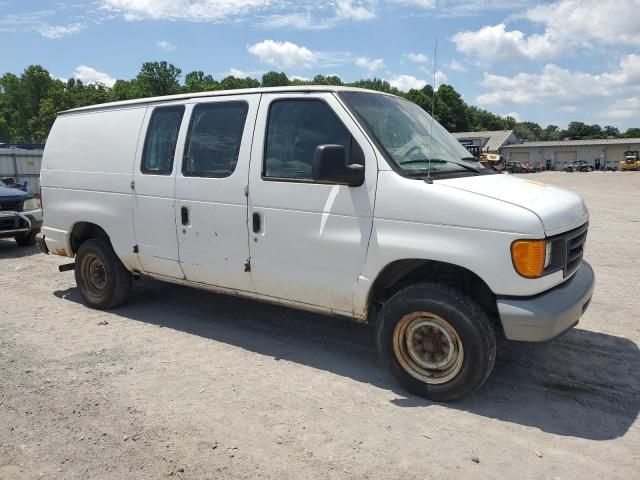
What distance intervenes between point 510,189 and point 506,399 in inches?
61.9

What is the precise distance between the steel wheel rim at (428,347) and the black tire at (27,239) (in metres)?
9.30

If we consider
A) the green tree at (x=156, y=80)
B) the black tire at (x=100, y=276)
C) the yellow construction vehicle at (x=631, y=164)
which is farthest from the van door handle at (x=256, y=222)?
the green tree at (x=156, y=80)

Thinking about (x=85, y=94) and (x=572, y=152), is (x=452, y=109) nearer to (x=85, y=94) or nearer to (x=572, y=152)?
(x=572, y=152)

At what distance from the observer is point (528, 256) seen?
11.2 ft

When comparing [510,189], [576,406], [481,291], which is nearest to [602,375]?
[576,406]

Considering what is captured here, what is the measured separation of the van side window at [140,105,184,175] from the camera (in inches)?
207

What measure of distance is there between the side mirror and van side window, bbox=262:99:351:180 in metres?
0.29

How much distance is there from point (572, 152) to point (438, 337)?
306 ft

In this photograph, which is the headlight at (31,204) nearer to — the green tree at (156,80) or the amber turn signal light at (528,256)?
the amber turn signal light at (528,256)

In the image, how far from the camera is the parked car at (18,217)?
10234mm

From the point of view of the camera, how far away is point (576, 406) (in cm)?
380

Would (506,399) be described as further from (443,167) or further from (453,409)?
(443,167)

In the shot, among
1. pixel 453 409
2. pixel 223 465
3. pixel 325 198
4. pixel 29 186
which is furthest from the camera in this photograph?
pixel 29 186

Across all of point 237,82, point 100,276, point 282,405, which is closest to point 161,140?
point 100,276
